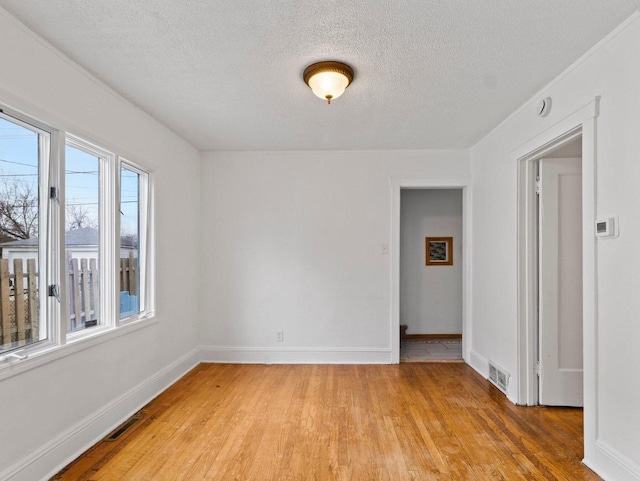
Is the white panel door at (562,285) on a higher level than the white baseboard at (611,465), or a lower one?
higher

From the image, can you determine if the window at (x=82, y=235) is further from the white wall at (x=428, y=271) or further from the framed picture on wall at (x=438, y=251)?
the framed picture on wall at (x=438, y=251)

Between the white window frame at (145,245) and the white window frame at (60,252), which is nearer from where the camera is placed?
the white window frame at (60,252)

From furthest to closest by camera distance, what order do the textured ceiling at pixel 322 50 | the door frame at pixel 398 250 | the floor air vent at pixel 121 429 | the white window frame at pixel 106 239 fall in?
the door frame at pixel 398 250 → the white window frame at pixel 106 239 → the floor air vent at pixel 121 429 → the textured ceiling at pixel 322 50

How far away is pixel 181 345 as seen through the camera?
4.02 meters

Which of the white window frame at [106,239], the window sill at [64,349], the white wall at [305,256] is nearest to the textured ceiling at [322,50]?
the white window frame at [106,239]

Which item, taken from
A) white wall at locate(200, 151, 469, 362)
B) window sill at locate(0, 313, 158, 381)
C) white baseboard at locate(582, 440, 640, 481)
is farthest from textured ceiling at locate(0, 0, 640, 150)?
white baseboard at locate(582, 440, 640, 481)

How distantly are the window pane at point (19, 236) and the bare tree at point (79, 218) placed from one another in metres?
0.29

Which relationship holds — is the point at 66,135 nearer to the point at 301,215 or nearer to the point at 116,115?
the point at 116,115

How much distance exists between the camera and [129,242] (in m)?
3.23

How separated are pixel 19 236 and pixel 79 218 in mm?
534

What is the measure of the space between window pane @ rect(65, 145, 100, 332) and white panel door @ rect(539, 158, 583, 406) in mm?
3541

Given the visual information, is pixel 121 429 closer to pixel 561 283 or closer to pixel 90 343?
pixel 90 343

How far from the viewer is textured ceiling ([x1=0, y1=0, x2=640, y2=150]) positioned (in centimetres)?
186

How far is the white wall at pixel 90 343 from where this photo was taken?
198 cm
